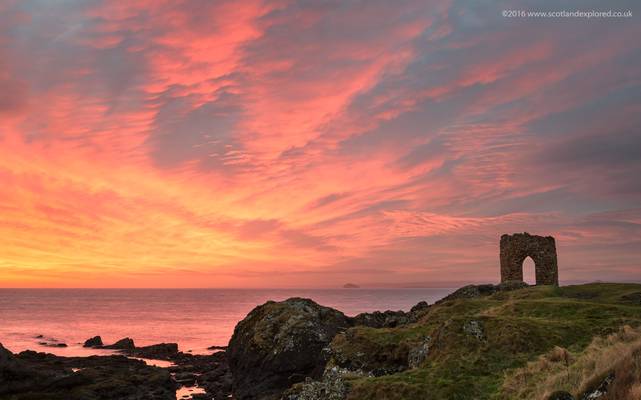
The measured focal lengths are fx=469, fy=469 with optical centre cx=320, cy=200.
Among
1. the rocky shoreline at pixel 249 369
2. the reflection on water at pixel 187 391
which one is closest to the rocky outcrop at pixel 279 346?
the rocky shoreline at pixel 249 369

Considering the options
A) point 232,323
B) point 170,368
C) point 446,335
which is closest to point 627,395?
point 446,335

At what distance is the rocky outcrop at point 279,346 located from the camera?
1435 inches

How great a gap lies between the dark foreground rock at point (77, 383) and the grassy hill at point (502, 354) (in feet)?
79.9

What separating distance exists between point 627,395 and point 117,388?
43.4 meters

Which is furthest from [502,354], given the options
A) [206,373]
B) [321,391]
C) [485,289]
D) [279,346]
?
[206,373]

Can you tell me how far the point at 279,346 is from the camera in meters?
37.6

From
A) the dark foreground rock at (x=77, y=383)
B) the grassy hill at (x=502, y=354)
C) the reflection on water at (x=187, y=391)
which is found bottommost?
the reflection on water at (x=187, y=391)

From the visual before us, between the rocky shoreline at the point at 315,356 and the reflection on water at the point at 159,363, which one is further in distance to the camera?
the reflection on water at the point at 159,363

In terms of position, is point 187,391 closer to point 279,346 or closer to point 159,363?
point 279,346

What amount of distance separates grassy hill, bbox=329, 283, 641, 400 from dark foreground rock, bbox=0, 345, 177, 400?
24349 millimetres

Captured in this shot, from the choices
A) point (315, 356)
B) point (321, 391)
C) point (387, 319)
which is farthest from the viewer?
point (387, 319)

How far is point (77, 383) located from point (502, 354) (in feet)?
128

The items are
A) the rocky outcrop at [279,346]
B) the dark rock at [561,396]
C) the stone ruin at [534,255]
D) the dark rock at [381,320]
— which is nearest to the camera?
the dark rock at [561,396]

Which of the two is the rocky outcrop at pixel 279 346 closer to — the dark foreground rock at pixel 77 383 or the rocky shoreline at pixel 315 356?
the rocky shoreline at pixel 315 356
